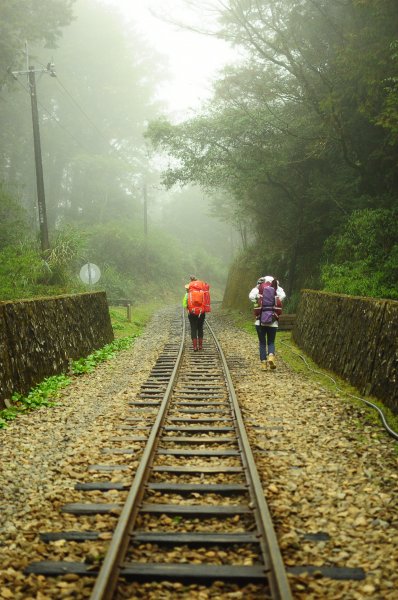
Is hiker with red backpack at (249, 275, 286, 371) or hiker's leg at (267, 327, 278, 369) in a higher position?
hiker with red backpack at (249, 275, 286, 371)

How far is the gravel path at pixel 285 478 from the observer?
3.27 meters

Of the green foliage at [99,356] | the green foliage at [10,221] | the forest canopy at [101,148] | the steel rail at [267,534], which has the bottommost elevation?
the green foliage at [99,356]

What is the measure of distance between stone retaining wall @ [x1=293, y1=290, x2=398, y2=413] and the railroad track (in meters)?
2.37

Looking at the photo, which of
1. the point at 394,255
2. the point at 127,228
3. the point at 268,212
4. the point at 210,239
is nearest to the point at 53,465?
the point at 394,255

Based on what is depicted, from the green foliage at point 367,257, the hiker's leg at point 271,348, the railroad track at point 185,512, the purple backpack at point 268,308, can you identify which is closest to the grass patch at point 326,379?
the hiker's leg at point 271,348

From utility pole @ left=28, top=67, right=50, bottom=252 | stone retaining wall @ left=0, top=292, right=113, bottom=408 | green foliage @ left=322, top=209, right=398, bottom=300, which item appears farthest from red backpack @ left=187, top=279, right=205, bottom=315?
utility pole @ left=28, top=67, right=50, bottom=252

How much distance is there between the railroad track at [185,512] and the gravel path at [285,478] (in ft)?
0.50

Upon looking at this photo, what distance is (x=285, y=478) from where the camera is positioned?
15.9ft

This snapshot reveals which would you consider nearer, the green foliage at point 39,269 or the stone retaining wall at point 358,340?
the stone retaining wall at point 358,340

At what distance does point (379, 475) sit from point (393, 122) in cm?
972

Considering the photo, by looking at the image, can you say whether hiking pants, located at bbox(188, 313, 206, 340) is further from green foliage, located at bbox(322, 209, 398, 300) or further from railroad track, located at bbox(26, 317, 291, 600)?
railroad track, located at bbox(26, 317, 291, 600)

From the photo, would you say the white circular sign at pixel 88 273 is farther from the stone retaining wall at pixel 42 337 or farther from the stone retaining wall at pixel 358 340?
the stone retaining wall at pixel 358 340

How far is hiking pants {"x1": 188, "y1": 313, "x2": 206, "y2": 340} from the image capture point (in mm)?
12828

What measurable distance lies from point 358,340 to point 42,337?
6.15 meters
